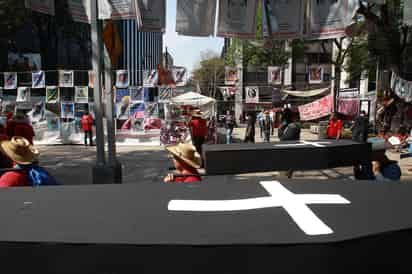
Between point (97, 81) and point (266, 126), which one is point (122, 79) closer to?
point (266, 126)

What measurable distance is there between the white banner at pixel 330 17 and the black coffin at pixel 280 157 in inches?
99.4

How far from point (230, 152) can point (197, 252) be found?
3.43 meters

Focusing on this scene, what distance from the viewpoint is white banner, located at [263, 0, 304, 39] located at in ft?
22.4

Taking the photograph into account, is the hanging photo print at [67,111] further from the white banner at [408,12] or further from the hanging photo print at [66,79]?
the white banner at [408,12]

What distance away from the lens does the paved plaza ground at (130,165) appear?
8.84 metres

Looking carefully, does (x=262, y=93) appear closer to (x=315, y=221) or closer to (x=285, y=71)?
(x=285, y=71)

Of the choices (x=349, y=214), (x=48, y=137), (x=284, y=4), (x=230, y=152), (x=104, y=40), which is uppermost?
(x=284, y=4)

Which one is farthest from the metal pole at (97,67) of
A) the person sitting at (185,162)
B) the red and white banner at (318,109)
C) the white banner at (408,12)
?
the red and white banner at (318,109)

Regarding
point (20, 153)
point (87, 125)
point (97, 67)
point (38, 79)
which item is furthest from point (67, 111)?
point (20, 153)

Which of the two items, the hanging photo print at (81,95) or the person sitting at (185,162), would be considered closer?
the person sitting at (185,162)

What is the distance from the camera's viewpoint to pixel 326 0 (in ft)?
22.0

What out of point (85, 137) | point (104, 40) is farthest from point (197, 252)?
point (85, 137)

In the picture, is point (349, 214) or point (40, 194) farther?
point (40, 194)

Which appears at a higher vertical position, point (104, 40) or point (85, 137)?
point (104, 40)
